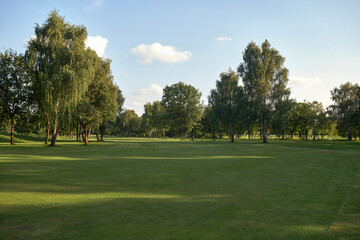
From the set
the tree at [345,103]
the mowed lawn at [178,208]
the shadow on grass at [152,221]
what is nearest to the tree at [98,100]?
the mowed lawn at [178,208]

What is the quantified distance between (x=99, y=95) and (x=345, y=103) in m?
72.7

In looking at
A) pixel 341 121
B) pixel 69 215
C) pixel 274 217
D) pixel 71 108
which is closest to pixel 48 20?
pixel 71 108

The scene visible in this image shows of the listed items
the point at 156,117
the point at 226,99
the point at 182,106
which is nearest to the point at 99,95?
the point at 226,99

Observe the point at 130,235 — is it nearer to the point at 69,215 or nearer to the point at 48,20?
the point at 69,215

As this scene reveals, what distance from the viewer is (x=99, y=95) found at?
50438 mm

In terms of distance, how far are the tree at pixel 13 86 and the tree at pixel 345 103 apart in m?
84.8

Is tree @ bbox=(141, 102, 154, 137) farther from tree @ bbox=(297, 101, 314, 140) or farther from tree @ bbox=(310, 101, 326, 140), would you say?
tree @ bbox=(310, 101, 326, 140)

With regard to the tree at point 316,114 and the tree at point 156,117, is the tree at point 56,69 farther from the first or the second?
the tree at point 316,114

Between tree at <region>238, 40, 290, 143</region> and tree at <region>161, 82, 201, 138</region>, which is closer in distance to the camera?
tree at <region>238, 40, 290, 143</region>

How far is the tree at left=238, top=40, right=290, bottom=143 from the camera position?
5491 cm

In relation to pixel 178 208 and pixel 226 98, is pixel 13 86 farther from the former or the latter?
pixel 226 98

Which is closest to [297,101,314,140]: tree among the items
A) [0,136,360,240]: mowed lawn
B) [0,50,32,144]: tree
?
[0,136,360,240]: mowed lawn

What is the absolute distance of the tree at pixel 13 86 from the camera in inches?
1622

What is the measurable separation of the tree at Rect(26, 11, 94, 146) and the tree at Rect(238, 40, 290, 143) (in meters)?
38.2
